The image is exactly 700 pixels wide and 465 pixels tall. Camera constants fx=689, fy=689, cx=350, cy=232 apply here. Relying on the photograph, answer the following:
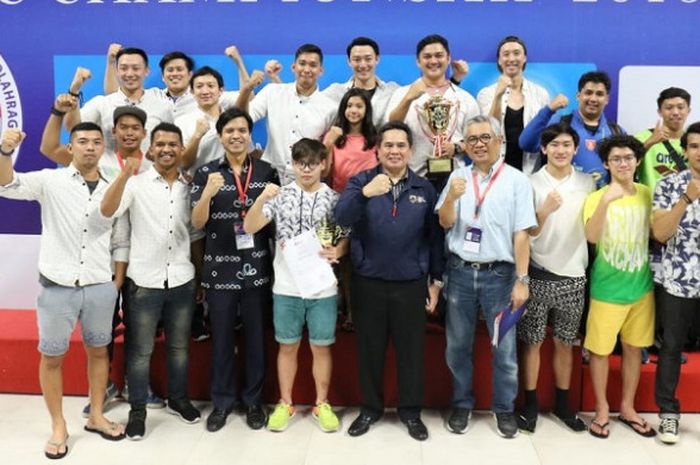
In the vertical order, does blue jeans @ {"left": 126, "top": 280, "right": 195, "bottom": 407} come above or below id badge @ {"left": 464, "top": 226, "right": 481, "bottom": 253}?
below

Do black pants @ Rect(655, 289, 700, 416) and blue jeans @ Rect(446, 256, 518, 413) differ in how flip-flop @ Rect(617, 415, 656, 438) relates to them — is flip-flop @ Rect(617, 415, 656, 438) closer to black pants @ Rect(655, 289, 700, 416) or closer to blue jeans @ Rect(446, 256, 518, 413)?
black pants @ Rect(655, 289, 700, 416)

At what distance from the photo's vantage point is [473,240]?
131 inches

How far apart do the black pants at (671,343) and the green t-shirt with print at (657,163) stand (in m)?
0.66

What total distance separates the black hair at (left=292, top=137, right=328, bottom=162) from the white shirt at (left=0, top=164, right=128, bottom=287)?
945mm

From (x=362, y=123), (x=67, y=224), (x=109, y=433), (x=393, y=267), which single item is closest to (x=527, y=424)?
(x=393, y=267)

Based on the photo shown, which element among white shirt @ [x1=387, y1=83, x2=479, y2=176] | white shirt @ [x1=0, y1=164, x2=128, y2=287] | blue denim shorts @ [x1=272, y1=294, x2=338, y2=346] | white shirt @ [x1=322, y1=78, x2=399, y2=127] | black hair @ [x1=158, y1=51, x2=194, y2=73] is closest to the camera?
white shirt @ [x1=0, y1=164, x2=128, y2=287]

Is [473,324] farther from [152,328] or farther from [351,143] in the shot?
[152,328]

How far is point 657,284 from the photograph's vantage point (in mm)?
3414

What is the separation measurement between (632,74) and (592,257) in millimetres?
1491

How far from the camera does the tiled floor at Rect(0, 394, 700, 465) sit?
3.27 metres

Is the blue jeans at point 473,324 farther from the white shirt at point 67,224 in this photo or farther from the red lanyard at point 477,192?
the white shirt at point 67,224

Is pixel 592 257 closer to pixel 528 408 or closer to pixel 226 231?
pixel 528 408

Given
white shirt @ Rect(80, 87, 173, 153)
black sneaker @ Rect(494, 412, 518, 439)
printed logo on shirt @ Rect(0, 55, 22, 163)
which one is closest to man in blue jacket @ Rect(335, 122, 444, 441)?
black sneaker @ Rect(494, 412, 518, 439)

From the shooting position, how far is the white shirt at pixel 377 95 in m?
3.90
